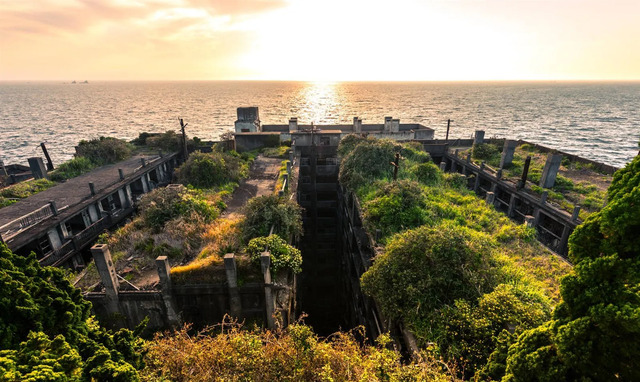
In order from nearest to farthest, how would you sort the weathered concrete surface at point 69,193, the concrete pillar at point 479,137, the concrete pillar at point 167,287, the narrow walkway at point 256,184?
1. the concrete pillar at point 167,287
2. the weathered concrete surface at point 69,193
3. the narrow walkway at point 256,184
4. the concrete pillar at point 479,137

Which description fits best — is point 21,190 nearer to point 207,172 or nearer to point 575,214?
point 207,172

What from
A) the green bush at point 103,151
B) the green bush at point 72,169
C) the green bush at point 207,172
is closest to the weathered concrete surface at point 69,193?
the green bush at point 72,169

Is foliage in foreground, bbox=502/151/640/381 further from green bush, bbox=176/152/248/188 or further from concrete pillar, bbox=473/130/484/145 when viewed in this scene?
concrete pillar, bbox=473/130/484/145

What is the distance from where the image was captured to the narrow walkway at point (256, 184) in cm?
2299

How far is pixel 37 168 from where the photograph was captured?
29.2 meters

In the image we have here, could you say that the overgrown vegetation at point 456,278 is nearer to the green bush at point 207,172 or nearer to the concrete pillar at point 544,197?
the concrete pillar at point 544,197

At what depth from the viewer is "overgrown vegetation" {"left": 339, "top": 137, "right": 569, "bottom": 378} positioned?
898 cm

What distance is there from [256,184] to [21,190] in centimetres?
2160

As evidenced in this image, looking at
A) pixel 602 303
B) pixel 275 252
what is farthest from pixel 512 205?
pixel 602 303

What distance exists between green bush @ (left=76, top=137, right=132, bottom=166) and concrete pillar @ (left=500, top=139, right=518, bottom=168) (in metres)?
46.6

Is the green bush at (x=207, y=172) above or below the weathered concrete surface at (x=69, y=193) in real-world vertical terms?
above

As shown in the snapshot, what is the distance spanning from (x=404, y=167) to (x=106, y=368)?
86.0 feet

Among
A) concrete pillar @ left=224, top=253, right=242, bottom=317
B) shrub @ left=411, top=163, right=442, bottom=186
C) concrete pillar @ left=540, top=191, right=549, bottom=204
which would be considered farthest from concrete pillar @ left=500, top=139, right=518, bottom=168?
concrete pillar @ left=224, top=253, right=242, bottom=317

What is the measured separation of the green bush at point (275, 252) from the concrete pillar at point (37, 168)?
96.1 ft
